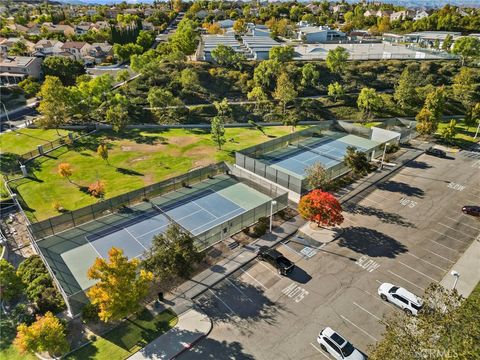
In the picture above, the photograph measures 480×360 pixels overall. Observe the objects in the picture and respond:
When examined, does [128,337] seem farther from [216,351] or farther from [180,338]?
[216,351]

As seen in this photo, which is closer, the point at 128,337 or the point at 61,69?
the point at 128,337

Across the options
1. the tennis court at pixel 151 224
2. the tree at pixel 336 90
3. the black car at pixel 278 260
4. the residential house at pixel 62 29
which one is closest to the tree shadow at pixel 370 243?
the black car at pixel 278 260

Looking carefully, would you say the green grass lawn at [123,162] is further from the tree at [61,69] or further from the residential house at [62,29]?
the residential house at [62,29]

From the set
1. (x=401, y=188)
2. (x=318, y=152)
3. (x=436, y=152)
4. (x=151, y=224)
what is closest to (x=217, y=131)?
(x=318, y=152)

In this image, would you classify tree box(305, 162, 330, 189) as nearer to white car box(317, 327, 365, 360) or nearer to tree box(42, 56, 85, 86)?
white car box(317, 327, 365, 360)

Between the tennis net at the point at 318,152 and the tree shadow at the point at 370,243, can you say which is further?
the tennis net at the point at 318,152

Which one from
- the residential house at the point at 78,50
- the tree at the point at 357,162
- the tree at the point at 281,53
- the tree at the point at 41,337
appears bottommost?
the tree at the point at 41,337
